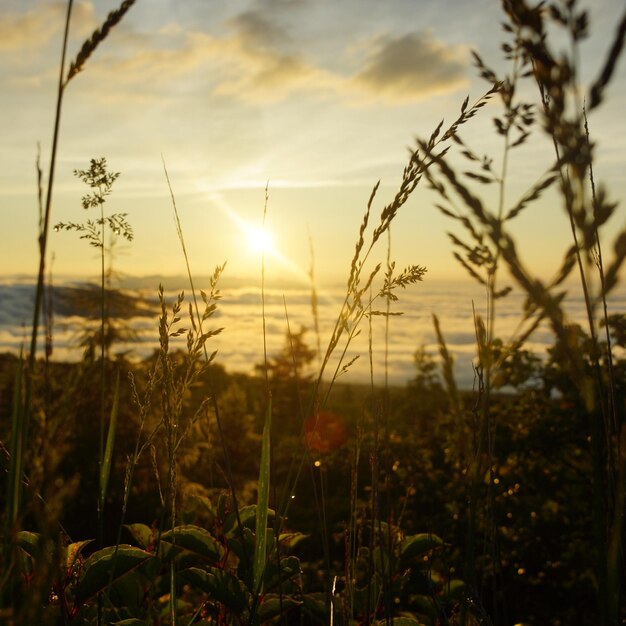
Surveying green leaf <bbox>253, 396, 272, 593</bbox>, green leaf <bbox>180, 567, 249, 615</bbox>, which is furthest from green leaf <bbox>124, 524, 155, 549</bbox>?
green leaf <bbox>253, 396, 272, 593</bbox>

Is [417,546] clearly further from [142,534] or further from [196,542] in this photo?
[142,534]

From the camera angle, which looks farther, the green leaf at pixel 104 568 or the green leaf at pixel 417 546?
the green leaf at pixel 417 546

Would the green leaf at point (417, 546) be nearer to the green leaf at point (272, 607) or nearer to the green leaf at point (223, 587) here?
the green leaf at point (272, 607)

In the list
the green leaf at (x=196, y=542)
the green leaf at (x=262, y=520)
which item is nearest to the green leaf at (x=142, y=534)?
the green leaf at (x=196, y=542)

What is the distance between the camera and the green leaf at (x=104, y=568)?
1300 mm

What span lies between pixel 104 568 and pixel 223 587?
24cm

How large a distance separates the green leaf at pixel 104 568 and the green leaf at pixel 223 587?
12 cm

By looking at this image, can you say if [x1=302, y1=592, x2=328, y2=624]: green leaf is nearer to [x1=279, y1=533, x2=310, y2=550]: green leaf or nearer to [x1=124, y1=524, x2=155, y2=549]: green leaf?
[x1=279, y1=533, x2=310, y2=550]: green leaf

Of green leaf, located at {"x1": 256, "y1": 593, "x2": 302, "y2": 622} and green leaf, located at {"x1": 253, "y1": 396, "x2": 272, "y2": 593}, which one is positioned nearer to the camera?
green leaf, located at {"x1": 253, "y1": 396, "x2": 272, "y2": 593}

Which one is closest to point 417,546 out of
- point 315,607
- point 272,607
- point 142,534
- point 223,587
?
point 315,607

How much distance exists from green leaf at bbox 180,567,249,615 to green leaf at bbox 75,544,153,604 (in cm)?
12

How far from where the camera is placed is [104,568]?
4.26ft

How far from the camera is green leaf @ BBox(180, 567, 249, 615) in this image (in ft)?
4.42

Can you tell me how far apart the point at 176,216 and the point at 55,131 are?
0.61 m
